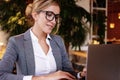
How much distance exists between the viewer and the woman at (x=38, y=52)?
1114mm

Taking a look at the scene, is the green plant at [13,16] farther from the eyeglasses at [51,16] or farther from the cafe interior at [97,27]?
the eyeglasses at [51,16]

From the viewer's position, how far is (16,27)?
10.5ft

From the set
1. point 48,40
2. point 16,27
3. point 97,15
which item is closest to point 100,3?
point 97,15

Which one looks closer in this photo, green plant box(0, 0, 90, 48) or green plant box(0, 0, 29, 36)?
green plant box(0, 0, 90, 48)

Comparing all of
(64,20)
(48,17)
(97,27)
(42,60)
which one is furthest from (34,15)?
(97,27)

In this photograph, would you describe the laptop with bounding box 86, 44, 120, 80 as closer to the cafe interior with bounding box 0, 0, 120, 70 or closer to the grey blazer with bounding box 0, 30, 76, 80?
the grey blazer with bounding box 0, 30, 76, 80

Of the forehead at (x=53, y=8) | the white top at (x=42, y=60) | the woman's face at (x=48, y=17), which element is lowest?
the white top at (x=42, y=60)

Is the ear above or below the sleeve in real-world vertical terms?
above

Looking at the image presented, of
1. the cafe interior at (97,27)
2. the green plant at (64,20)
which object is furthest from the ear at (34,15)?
the cafe interior at (97,27)

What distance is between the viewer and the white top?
1.23m

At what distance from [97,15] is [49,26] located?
2.22 m

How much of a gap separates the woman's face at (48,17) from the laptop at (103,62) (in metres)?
0.31

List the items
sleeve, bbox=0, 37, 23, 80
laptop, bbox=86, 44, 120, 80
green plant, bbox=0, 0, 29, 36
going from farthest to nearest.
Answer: green plant, bbox=0, 0, 29, 36, sleeve, bbox=0, 37, 23, 80, laptop, bbox=86, 44, 120, 80

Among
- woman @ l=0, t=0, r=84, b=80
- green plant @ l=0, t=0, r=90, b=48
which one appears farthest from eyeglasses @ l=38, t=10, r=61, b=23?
green plant @ l=0, t=0, r=90, b=48
